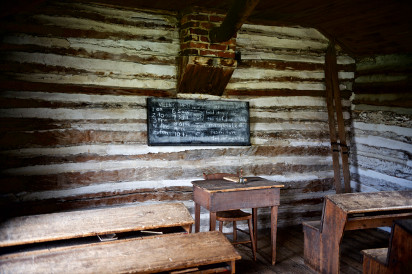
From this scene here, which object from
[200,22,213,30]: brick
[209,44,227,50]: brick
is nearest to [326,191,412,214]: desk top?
[209,44,227,50]: brick

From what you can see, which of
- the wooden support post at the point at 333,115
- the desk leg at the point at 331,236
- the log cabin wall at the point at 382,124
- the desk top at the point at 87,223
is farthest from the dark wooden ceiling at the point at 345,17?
the desk top at the point at 87,223

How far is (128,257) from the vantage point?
2867 millimetres

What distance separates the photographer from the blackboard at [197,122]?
547 cm

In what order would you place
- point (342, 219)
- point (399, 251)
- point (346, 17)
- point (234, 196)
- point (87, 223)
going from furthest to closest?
point (346, 17) < point (234, 196) < point (342, 219) < point (87, 223) < point (399, 251)

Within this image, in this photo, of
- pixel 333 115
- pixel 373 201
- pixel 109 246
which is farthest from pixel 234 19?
pixel 333 115

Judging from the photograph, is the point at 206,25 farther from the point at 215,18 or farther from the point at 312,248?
the point at 312,248

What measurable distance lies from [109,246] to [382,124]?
17.0 feet

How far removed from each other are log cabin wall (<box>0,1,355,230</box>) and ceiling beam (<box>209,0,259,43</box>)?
0.86 m

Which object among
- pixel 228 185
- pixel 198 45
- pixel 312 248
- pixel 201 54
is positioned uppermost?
pixel 198 45

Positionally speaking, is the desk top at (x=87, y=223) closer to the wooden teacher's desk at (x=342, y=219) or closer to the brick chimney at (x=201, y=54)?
the wooden teacher's desk at (x=342, y=219)

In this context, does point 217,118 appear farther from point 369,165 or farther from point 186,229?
point 369,165

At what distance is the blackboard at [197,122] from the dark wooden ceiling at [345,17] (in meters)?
1.47

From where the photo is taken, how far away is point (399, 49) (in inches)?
232

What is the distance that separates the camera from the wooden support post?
6516 millimetres
